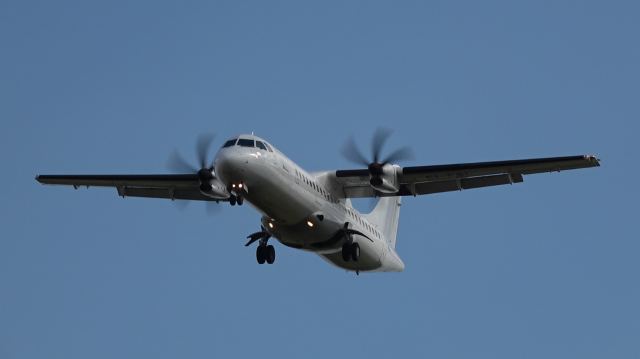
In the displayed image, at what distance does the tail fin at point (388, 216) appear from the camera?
27734 millimetres

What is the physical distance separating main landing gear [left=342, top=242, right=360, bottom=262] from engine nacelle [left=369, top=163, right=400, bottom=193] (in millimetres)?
1770

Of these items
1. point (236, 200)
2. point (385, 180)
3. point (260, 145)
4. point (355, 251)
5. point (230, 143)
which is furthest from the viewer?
point (355, 251)

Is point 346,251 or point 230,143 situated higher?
point 230,143

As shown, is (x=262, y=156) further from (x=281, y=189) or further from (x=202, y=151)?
(x=202, y=151)

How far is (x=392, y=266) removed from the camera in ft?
82.1

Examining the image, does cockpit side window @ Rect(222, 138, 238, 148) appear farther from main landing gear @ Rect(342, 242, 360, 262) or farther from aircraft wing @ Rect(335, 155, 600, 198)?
main landing gear @ Rect(342, 242, 360, 262)

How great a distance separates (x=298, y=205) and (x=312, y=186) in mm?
1055

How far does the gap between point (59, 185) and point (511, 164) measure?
530 inches

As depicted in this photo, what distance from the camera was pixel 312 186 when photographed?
20922 millimetres

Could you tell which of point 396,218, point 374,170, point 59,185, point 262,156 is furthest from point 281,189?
point 396,218

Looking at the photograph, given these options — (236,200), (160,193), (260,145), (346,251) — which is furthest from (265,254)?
(260,145)

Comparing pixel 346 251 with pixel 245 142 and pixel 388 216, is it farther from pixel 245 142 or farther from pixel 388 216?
pixel 388 216

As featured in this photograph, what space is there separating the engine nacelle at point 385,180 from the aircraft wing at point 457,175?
37 cm

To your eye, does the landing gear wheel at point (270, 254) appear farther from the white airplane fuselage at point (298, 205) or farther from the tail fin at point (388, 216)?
the tail fin at point (388, 216)
